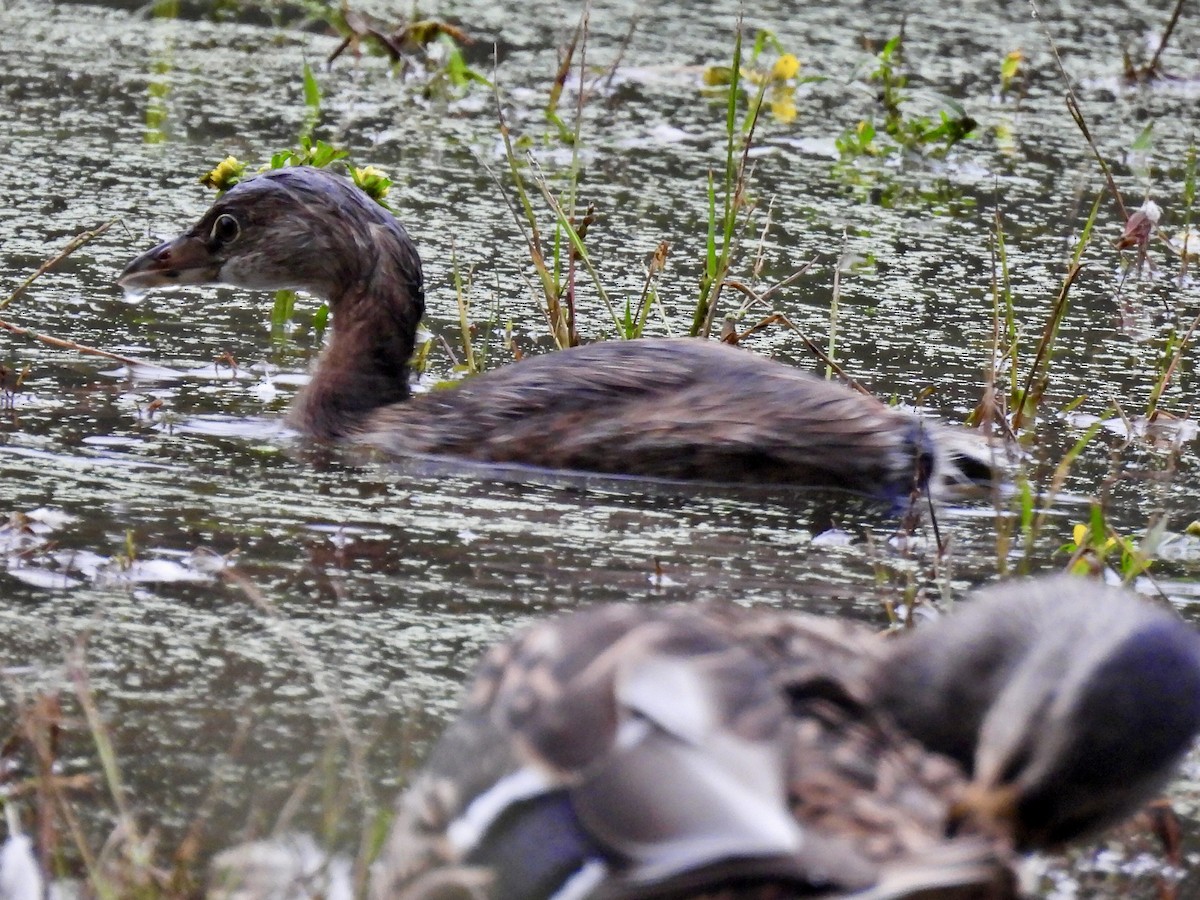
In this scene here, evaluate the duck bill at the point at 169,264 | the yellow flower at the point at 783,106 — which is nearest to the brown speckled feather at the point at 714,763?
the duck bill at the point at 169,264

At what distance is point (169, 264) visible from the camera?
5770mm

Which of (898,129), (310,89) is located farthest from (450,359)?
(898,129)

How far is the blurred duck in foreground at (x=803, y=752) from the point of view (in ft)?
6.43

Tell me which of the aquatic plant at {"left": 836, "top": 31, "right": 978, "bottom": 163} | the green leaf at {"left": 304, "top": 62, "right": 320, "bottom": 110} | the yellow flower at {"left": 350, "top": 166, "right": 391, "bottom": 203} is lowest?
the aquatic plant at {"left": 836, "top": 31, "right": 978, "bottom": 163}

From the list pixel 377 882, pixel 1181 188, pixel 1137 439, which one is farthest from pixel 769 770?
pixel 1181 188

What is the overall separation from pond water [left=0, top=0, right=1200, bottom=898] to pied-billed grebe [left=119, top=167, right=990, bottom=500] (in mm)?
92

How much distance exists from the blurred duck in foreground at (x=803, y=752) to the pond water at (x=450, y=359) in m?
0.50

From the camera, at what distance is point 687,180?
785cm

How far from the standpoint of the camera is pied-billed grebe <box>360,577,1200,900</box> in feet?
6.43

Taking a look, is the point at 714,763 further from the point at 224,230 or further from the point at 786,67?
the point at 786,67

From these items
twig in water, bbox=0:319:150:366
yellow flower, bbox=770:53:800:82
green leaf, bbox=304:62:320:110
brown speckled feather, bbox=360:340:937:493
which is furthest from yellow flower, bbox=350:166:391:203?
yellow flower, bbox=770:53:800:82

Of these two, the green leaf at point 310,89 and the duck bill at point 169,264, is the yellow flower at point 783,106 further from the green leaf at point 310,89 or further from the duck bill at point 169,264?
the duck bill at point 169,264

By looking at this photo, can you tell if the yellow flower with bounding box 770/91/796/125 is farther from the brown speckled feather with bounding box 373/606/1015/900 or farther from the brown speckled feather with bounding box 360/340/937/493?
the brown speckled feather with bounding box 373/606/1015/900

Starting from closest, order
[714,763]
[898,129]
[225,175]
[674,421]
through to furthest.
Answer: [714,763] < [674,421] < [225,175] < [898,129]
